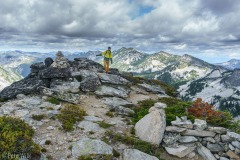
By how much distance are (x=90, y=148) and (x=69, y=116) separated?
225 inches

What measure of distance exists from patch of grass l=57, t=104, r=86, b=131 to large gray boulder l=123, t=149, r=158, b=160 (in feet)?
17.4

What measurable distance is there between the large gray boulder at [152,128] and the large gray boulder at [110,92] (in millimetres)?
11549

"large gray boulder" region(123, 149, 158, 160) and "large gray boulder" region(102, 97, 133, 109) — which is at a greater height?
"large gray boulder" region(102, 97, 133, 109)

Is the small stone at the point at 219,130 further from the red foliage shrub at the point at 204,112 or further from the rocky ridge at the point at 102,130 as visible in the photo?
the red foliage shrub at the point at 204,112

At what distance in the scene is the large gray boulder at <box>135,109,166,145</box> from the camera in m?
17.2

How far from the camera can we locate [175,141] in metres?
17.5

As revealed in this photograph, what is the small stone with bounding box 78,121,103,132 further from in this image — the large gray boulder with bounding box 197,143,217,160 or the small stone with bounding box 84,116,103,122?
the large gray boulder with bounding box 197,143,217,160

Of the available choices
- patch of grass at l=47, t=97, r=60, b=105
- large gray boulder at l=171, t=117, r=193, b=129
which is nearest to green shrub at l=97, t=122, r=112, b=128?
large gray boulder at l=171, t=117, r=193, b=129

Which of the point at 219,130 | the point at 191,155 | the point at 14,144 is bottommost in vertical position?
the point at 191,155

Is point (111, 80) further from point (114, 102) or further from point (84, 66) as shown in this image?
point (114, 102)

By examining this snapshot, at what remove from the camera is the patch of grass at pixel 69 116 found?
18.2m

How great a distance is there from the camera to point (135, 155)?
1505 cm

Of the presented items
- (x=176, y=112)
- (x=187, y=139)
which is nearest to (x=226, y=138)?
(x=187, y=139)

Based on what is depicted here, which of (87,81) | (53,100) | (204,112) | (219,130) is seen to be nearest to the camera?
(219,130)
